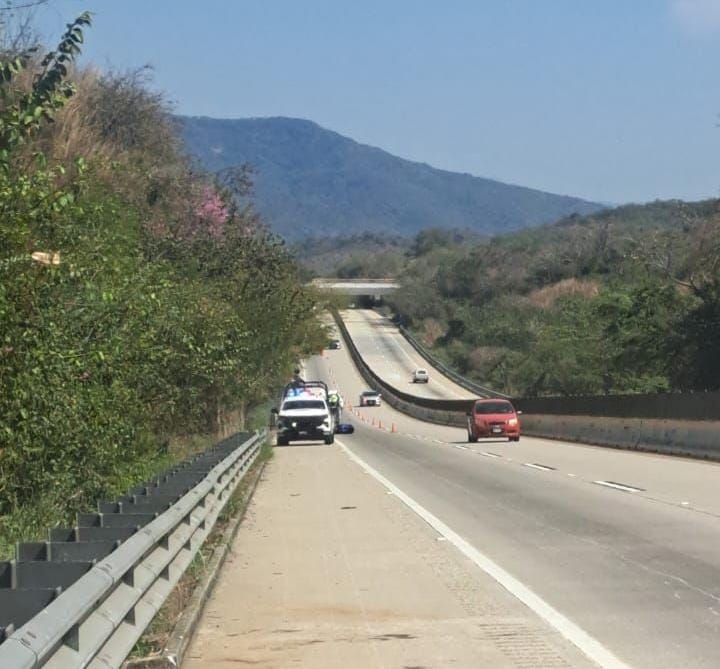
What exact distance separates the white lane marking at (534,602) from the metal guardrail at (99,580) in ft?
9.35

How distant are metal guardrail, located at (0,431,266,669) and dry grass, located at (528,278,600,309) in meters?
130

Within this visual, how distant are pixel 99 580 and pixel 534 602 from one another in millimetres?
5456

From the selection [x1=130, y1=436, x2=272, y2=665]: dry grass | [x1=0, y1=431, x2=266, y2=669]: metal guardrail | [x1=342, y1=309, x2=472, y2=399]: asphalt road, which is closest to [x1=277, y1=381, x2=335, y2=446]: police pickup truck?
[x1=130, y1=436, x2=272, y2=665]: dry grass

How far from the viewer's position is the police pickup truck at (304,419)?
49219mm

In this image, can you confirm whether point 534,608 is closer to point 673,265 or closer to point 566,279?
point 673,265

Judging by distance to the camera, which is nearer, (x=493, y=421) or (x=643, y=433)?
(x=643, y=433)

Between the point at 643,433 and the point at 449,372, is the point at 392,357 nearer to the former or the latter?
the point at 449,372

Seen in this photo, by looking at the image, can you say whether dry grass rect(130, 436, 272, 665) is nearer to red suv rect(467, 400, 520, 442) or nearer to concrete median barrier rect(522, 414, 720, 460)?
concrete median barrier rect(522, 414, 720, 460)

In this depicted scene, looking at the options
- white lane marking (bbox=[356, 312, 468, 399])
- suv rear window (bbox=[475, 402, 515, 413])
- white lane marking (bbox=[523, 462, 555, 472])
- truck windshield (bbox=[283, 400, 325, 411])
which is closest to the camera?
white lane marking (bbox=[523, 462, 555, 472])

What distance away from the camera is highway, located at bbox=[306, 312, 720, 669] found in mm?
10148

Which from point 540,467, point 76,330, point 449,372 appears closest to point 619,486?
point 540,467

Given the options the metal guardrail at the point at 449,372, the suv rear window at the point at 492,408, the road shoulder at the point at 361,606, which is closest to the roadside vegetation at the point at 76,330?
the road shoulder at the point at 361,606

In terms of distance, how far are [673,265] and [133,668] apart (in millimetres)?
60281

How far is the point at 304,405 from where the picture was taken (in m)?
50.0
